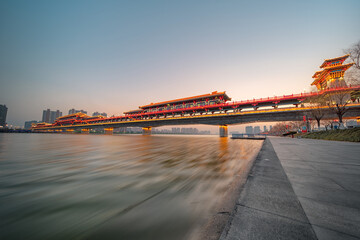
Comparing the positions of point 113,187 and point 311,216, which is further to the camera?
point 113,187

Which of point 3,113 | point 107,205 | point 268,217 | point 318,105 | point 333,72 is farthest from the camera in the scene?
point 3,113

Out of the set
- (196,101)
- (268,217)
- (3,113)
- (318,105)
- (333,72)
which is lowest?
(268,217)

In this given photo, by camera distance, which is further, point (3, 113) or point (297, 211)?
point (3, 113)

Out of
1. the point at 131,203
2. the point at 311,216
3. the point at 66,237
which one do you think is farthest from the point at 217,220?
the point at 66,237

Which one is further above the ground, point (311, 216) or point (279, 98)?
point (279, 98)

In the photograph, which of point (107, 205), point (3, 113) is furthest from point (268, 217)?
point (3, 113)

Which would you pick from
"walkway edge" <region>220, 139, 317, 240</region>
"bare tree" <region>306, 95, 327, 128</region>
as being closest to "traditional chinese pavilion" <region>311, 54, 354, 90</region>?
"bare tree" <region>306, 95, 327, 128</region>

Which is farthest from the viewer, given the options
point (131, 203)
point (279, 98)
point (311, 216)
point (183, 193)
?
point (279, 98)

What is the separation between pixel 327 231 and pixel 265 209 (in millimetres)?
540

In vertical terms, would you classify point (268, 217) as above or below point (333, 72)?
below

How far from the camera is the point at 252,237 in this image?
47.3 inches

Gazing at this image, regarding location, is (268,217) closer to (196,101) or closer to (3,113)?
(196,101)

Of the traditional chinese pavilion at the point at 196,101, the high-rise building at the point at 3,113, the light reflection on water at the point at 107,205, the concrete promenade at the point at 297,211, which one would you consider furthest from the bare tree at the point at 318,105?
the high-rise building at the point at 3,113

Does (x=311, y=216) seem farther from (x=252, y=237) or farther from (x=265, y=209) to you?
(x=252, y=237)
